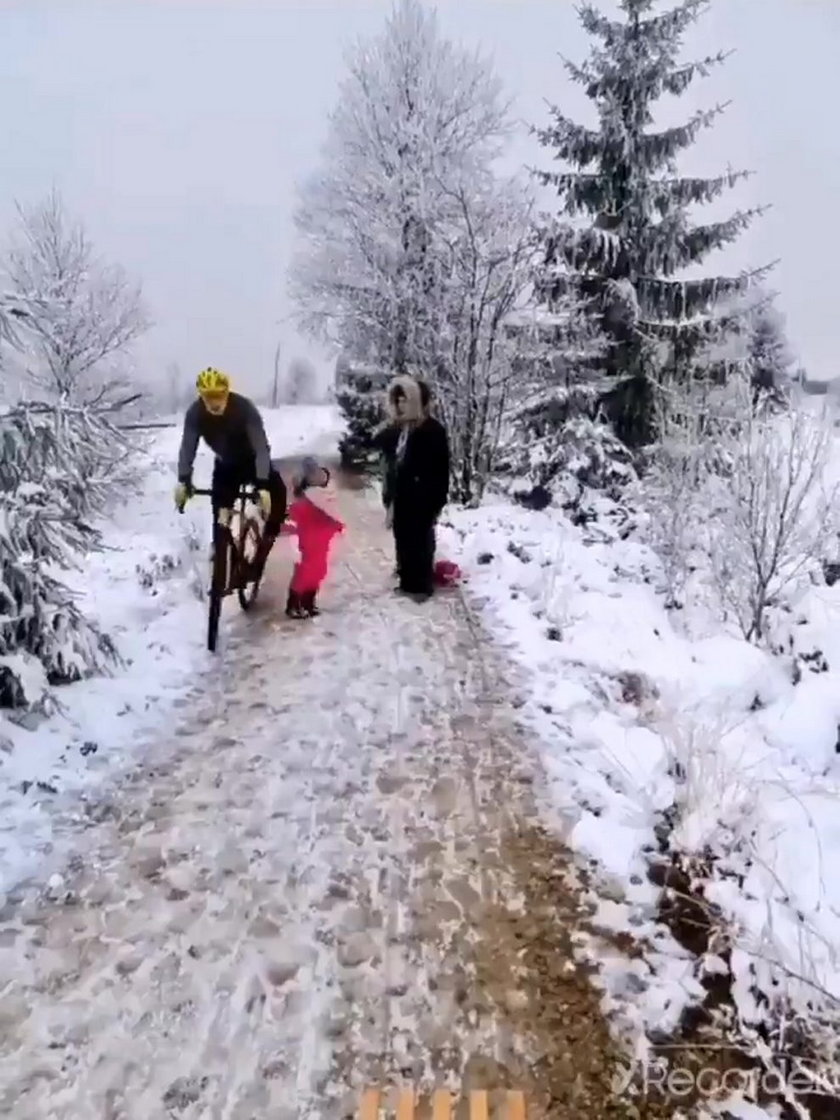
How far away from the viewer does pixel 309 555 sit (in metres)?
6.34

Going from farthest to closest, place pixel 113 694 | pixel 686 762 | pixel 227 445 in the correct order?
pixel 227 445 < pixel 113 694 < pixel 686 762

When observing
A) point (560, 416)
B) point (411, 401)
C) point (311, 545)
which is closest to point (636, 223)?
point (560, 416)

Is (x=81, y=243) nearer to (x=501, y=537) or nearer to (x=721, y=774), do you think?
(x=501, y=537)

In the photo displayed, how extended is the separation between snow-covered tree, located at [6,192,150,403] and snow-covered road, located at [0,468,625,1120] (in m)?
10.5

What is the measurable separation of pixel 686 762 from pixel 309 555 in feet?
11.5

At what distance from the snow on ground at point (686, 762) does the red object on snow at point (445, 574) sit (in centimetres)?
45

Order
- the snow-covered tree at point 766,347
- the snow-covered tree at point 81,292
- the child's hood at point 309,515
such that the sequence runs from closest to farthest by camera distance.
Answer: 1. the child's hood at point 309,515
2. the snow-covered tree at point 766,347
3. the snow-covered tree at point 81,292

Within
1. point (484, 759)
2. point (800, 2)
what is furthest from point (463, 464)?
point (484, 759)

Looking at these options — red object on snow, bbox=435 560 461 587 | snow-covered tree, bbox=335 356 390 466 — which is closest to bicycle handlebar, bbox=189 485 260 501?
red object on snow, bbox=435 560 461 587

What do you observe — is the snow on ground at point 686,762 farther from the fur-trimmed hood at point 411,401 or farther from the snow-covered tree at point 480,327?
the snow-covered tree at point 480,327

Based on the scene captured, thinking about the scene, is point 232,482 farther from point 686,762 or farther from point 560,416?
point 560,416

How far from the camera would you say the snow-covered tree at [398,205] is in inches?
501

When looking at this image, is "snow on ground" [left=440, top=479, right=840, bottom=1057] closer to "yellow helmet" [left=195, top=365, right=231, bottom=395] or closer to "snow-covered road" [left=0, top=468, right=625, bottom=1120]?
"snow-covered road" [left=0, top=468, right=625, bottom=1120]

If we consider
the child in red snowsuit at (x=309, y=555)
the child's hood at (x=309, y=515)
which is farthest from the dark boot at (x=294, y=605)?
the child's hood at (x=309, y=515)
